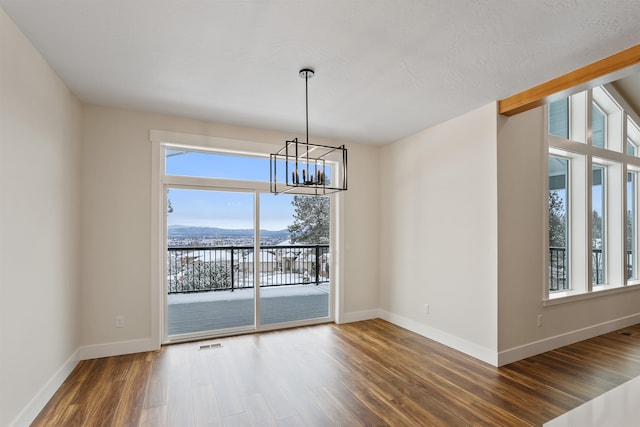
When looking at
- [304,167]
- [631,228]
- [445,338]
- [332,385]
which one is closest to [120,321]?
[332,385]

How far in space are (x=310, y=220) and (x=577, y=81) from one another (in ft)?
11.0

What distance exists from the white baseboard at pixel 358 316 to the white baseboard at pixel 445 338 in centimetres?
12

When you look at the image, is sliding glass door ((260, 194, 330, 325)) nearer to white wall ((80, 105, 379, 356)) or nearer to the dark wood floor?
the dark wood floor

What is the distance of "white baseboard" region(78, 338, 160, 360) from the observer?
3.41 m

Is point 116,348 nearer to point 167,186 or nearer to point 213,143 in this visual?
point 167,186

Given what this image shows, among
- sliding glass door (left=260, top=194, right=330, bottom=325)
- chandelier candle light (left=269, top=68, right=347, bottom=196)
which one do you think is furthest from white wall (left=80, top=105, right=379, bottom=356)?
sliding glass door (left=260, top=194, right=330, bottom=325)

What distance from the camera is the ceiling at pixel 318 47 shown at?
1968 mm

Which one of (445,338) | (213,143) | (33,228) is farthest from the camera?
(213,143)

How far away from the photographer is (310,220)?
15.9 ft

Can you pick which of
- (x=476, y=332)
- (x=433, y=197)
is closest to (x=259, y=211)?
(x=433, y=197)

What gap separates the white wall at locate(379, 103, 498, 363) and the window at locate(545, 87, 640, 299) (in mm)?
908

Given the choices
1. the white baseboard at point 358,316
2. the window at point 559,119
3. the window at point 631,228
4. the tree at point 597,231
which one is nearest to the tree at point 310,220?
the white baseboard at point 358,316

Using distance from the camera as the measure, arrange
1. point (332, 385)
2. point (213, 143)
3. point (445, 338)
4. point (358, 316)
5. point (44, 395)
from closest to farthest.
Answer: point (44, 395)
point (332, 385)
point (445, 338)
point (213, 143)
point (358, 316)

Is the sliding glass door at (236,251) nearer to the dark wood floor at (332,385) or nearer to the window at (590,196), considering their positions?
the dark wood floor at (332,385)
